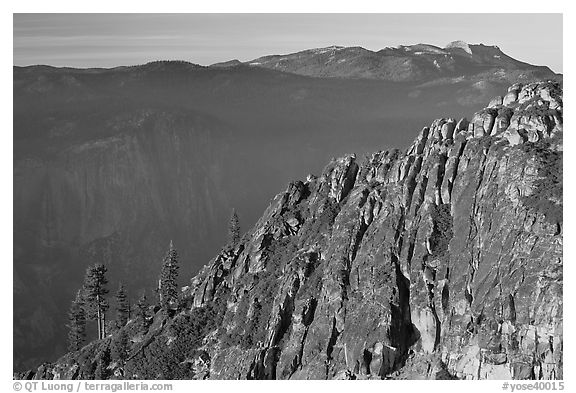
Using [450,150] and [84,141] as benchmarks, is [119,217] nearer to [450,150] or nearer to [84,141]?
[84,141]

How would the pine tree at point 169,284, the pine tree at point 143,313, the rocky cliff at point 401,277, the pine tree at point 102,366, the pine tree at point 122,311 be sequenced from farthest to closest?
the pine tree at point 122,311, the pine tree at point 169,284, the pine tree at point 143,313, the pine tree at point 102,366, the rocky cliff at point 401,277

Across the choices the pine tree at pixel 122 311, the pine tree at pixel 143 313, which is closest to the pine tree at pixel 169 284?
the pine tree at pixel 143 313

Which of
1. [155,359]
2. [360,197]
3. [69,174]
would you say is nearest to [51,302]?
Result: [69,174]

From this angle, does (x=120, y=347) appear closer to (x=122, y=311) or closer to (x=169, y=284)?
(x=122, y=311)

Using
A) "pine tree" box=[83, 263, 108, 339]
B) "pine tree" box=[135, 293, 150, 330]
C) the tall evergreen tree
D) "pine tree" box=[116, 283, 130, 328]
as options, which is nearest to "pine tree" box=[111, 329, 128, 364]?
the tall evergreen tree

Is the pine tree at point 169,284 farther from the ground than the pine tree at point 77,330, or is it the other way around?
the pine tree at point 169,284

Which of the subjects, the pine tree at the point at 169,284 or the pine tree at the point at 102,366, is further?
the pine tree at the point at 169,284

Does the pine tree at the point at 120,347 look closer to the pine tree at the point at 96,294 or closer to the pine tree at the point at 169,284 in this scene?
the pine tree at the point at 169,284

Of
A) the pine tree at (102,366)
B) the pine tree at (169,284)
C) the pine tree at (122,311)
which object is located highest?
the pine tree at (169,284)

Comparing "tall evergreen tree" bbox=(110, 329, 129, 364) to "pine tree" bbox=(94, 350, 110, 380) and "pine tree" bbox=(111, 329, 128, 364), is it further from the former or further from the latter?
"pine tree" bbox=(94, 350, 110, 380)
